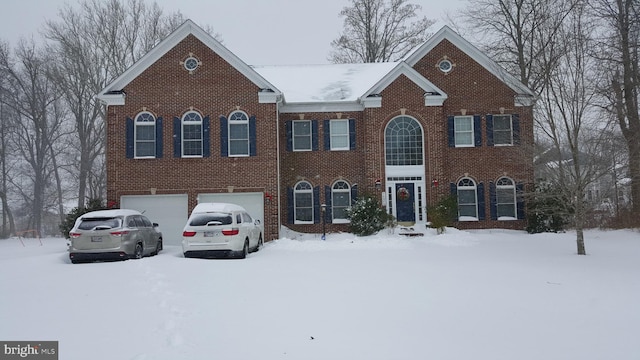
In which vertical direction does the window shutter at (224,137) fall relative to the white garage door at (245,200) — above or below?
above

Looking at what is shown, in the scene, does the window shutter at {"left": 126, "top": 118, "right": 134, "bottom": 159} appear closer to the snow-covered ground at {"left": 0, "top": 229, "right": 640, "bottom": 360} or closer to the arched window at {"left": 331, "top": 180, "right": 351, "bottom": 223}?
the snow-covered ground at {"left": 0, "top": 229, "right": 640, "bottom": 360}

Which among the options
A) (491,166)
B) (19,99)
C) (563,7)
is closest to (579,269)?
(563,7)

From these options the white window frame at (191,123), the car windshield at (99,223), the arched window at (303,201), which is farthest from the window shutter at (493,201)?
the car windshield at (99,223)

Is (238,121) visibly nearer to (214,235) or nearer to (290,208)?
(290,208)

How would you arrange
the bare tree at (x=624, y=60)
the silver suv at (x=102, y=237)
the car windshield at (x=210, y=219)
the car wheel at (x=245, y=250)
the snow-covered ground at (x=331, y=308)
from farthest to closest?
1. the bare tree at (x=624, y=60)
2. the car wheel at (x=245, y=250)
3. the car windshield at (x=210, y=219)
4. the silver suv at (x=102, y=237)
5. the snow-covered ground at (x=331, y=308)

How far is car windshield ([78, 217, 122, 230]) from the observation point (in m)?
14.4

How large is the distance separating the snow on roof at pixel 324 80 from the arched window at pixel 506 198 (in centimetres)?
760

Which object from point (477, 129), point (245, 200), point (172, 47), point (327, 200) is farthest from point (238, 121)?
point (477, 129)

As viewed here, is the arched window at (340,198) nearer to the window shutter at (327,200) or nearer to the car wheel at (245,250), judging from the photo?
Result: the window shutter at (327,200)

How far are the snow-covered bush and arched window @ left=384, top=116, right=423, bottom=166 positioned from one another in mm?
2583

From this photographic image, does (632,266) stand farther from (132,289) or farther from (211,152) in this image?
(211,152)

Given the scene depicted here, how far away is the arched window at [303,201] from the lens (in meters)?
23.8

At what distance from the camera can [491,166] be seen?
23781 mm

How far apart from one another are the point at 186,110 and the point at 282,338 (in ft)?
56.3
